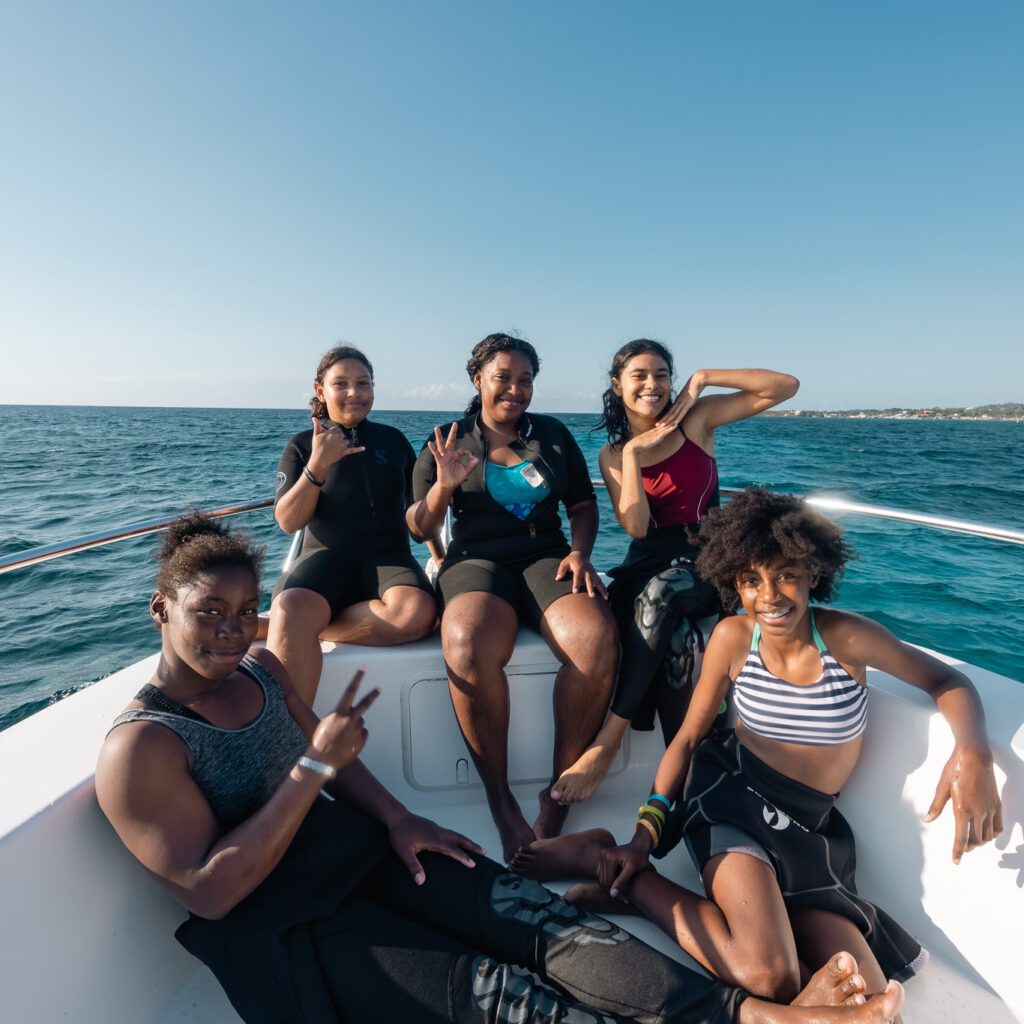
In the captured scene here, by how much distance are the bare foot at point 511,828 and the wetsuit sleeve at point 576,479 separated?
3.74 feet

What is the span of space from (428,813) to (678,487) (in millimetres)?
1456

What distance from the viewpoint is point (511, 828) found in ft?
6.24

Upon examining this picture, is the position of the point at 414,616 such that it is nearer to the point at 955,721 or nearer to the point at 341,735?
the point at 341,735

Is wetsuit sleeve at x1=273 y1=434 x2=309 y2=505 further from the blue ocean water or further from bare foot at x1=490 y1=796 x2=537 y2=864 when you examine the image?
bare foot at x1=490 y1=796 x2=537 y2=864

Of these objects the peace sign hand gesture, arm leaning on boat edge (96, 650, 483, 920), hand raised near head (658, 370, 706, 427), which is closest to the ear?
arm leaning on boat edge (96, 650, 483, 920)

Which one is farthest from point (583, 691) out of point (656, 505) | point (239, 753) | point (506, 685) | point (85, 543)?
point (85, 543)

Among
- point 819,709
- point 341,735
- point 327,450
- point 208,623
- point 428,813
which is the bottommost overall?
point 428,813

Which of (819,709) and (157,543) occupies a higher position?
(157,543)

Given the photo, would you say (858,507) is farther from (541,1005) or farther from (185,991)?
(185,991)

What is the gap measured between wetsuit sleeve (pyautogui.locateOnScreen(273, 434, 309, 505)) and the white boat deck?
0.74 m

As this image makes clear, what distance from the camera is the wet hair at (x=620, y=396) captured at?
2586 millimetres

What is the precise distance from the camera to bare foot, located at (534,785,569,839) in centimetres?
194

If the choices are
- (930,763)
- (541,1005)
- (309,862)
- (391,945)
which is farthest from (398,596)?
(930,763)

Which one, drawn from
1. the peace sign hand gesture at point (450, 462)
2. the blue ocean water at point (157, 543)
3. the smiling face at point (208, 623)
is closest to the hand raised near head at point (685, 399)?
the blue ocean water at point (157, 543)
